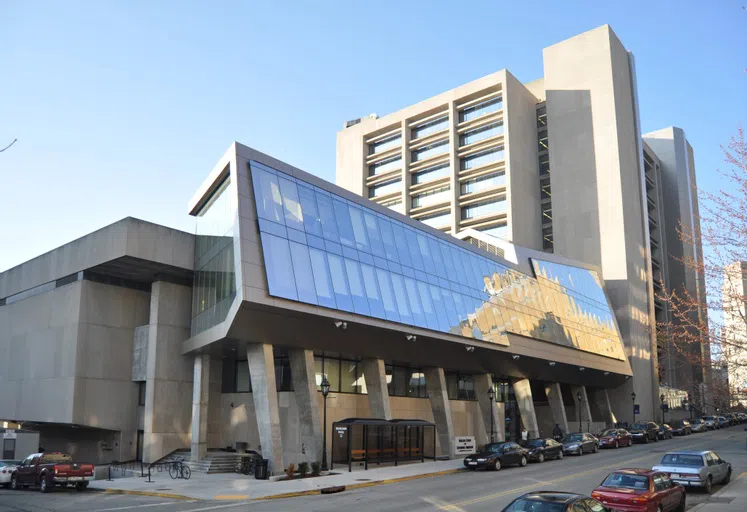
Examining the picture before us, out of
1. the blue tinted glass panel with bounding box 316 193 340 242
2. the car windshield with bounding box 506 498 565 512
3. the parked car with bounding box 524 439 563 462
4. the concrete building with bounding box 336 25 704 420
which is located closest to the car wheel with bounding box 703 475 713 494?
the parked car with bounding box 524 439 563 462

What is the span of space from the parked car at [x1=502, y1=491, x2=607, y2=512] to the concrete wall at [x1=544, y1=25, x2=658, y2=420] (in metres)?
61.4

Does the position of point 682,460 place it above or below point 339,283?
below

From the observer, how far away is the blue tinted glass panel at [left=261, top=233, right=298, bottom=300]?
1118 inches

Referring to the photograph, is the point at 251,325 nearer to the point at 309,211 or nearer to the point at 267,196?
the point at 267,196

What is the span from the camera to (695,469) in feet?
76.1

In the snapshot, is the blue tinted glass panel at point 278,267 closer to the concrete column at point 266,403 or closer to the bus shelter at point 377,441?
the concrete column at point 266,403

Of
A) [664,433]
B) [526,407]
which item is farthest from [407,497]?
[664,433]

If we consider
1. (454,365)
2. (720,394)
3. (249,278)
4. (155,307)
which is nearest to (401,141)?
(454,365)

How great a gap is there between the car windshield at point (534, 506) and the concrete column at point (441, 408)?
28.1 meters

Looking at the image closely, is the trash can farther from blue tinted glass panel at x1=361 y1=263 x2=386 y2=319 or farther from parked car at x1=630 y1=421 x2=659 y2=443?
parked car at x1=630 y1=421 x2=659 y2=443

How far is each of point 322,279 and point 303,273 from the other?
1.15 metres

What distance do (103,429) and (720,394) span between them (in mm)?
32353

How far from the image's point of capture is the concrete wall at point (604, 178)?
72000mm

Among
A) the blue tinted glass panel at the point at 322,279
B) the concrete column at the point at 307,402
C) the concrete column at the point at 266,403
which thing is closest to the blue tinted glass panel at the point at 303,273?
the blue tinted glass panel at the point at 322,279
